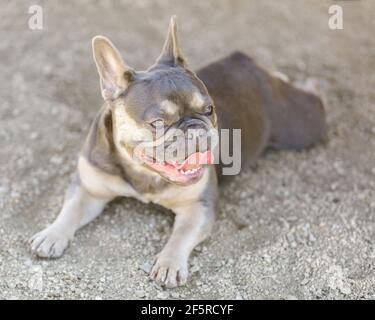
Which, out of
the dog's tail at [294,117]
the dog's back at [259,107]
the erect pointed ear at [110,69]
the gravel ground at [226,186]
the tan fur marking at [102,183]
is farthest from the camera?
the dog's tail at [294,117]

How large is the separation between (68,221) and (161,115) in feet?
3.69

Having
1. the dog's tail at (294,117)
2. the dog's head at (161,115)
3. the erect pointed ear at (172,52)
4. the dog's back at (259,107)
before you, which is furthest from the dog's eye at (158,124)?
the dog's tail at (294,117)

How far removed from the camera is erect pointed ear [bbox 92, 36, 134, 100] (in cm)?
483

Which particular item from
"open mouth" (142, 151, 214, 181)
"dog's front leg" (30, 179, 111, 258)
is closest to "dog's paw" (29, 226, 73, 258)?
"dog's front leg" (30, 179, 111, 258)

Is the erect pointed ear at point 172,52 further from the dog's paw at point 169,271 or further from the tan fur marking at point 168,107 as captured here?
the dog's paw at point 169,271

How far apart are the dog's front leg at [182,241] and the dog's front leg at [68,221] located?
23.4 inches

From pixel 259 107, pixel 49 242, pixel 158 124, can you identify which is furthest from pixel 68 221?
pixel 259 107

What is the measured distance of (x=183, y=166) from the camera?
4883 mm

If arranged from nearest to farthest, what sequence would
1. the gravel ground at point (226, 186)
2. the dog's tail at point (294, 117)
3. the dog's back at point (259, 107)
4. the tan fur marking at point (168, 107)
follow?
the tan fur marking at point (168, 107) → the gravel ground at point (226, 186) → the dog's back at point (259, 107) → the dog's tail at point (294, 117)

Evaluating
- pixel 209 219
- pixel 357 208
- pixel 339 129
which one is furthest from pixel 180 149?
pixel 339 129

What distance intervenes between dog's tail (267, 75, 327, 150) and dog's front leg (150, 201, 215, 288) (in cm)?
129

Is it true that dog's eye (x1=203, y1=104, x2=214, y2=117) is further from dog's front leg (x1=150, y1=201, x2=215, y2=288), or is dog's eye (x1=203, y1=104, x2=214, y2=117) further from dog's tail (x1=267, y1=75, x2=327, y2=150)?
dog's tail (x1=267, y1=75, x2=327, y2=150)

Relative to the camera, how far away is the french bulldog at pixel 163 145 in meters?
4.75

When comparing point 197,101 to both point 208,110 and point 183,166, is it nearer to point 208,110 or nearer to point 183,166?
point 208,110
